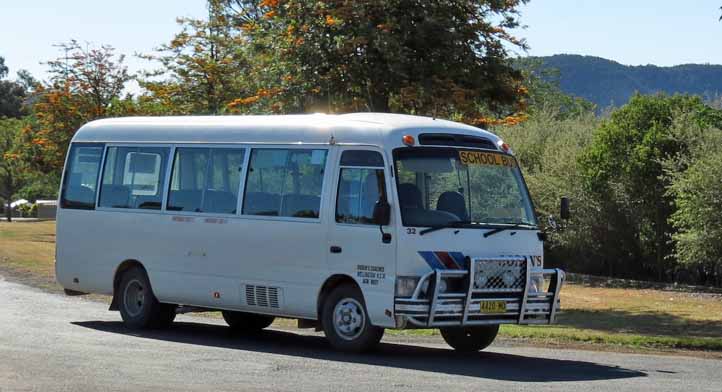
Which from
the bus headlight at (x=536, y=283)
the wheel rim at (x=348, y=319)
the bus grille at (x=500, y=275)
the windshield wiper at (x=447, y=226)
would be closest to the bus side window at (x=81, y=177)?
the wheel rim at (x=348, y=319)

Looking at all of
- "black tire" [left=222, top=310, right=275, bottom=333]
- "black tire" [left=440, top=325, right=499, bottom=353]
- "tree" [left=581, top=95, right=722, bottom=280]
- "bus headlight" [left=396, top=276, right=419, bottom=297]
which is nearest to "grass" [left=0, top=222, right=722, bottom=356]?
"black tire" [left=222, top=310, right=275, bottom=333]

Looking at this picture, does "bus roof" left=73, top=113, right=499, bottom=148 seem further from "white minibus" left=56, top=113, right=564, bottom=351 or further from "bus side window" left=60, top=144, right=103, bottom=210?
"bus side window" left=60, top=144, right=103, bottom=210

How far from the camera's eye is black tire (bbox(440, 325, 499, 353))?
16.3m

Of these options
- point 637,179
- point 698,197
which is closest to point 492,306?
point 698,197

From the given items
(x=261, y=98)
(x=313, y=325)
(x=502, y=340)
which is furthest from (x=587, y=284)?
(x=313, y=325)

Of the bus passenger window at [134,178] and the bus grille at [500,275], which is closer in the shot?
the bus grille at [500,275]

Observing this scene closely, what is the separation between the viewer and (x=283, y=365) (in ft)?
45.8

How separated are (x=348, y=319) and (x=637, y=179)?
26746mm

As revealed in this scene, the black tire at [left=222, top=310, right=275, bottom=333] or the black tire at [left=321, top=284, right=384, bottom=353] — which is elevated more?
the black tire at [left=321, top=284, right=384, bottom=353]

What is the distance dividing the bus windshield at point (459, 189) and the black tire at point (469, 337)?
1.47m

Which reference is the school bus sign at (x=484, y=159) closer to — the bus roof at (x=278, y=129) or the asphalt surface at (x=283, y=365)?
the bus roof at (x=278, y=129)

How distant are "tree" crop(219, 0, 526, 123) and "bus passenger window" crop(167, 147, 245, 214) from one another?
7881mm

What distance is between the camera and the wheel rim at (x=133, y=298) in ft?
60.8

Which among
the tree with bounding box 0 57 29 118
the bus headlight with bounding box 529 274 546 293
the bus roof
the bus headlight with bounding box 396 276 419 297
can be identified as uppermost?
the tree with bounding box 0 57 29 118
